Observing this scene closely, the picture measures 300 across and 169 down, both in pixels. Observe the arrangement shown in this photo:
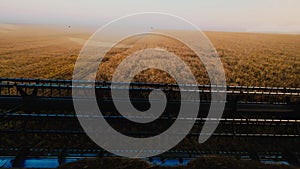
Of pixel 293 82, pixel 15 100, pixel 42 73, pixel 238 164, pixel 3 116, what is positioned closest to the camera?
pixel 238 164

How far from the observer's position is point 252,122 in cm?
557

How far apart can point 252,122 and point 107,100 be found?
2.88 m

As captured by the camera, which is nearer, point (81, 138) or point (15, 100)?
point (15, 100)

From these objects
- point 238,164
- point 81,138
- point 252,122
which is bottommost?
point 81,138

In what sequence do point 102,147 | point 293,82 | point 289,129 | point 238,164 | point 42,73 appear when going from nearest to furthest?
point 238,164
point 102,147
point 289,129
point 293,82
point 42,73

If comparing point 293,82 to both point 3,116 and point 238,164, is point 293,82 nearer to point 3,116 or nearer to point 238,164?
point 238,164

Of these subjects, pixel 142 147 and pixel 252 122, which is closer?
pixel 252 122

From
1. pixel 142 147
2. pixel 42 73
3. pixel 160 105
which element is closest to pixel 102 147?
pixel 142 147

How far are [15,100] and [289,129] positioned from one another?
6668 millimetres

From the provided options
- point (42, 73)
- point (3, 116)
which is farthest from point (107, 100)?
point (42, 73)

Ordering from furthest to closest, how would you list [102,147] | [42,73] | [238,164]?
[42,73], [102,147], [238,164]

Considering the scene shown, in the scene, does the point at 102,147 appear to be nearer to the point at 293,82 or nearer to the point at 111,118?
the point at 111,118

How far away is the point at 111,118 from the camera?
5348 millimetres

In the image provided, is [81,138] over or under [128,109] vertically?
under
